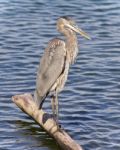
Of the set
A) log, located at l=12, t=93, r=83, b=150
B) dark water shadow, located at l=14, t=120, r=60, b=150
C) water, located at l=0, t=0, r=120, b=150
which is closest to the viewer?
log, located at l=12, t=93, r=83, b=150

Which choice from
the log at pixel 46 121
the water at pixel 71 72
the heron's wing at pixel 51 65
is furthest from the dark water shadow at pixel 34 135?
the heron's wing at pixel 51 65

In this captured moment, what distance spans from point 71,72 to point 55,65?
3.46 metres

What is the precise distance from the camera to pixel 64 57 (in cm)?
1007

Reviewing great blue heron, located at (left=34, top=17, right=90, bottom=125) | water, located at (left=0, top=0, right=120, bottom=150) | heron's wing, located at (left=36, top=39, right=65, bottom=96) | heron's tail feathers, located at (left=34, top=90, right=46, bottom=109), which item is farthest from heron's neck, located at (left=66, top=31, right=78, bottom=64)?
water, located at (left=0, top=0, right=120, bottom=150)

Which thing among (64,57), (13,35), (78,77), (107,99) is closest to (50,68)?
(64,57)

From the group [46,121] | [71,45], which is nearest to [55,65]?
[71,45]

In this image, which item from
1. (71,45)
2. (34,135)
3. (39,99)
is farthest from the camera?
(34,135)

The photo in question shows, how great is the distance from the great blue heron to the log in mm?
214

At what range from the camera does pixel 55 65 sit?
32.7 feet

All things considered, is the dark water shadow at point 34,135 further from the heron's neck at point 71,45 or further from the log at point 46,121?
the heron's neck at point 71,45

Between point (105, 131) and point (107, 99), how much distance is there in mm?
1387

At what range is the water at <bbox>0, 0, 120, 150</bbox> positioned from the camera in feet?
34.2

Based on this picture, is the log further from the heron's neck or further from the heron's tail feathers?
the heron's neck

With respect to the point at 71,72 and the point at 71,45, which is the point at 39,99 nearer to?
the point at 71,45
